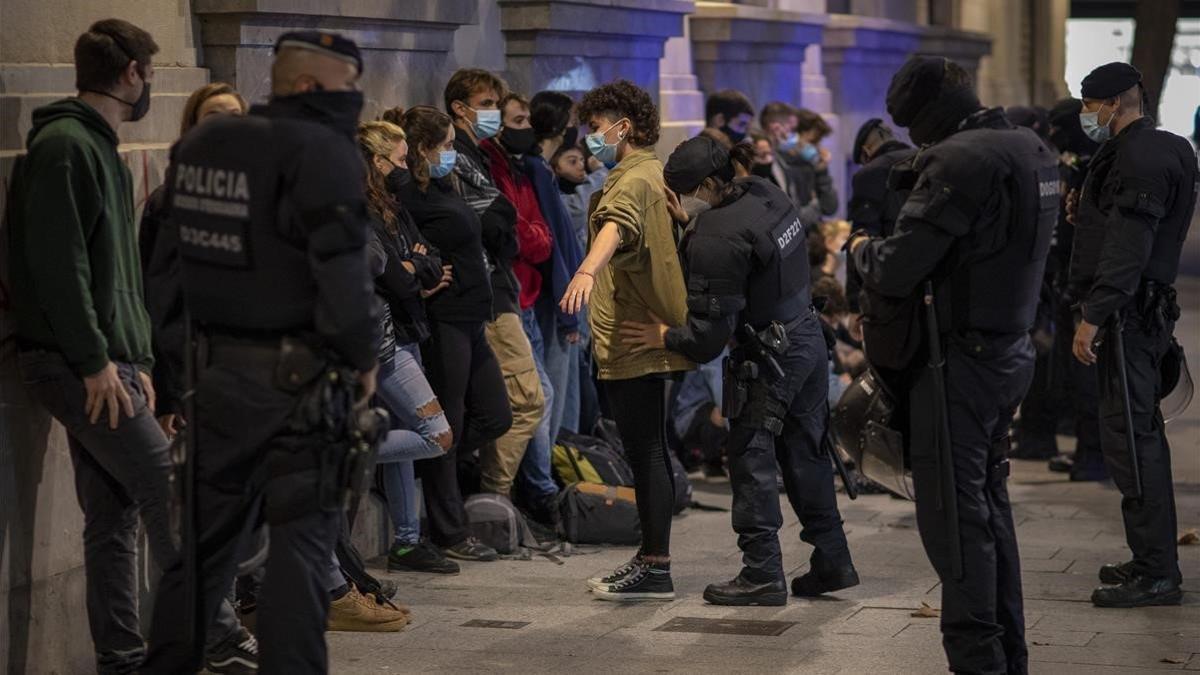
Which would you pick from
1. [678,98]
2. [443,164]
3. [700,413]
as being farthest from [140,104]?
[678,98]

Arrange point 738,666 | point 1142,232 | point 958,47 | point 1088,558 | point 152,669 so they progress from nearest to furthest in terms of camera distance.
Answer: point 152,669 → point 738,666 → point 1142,232 → point 1088,558 → point 958,47

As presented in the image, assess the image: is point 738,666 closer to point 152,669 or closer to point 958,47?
point 152,669

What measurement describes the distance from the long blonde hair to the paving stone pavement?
1.48 meters

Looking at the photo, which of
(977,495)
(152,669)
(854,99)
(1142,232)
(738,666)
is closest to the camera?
(152,669)

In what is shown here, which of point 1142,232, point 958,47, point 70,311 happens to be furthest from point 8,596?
point 958,47

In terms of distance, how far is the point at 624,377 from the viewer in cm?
794

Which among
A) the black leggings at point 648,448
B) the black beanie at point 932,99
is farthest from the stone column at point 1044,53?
the black beanie at point 932,99

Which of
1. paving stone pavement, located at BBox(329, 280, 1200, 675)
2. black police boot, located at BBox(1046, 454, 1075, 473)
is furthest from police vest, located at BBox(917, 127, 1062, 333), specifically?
black police boot, located at BBox(1046, 454, 1075, 473)

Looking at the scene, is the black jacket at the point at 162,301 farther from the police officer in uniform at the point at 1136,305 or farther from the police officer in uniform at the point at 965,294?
the police officer in uniform at the point at 1136,305

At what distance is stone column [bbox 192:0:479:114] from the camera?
8000 mm

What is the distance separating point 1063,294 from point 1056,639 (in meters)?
4.51

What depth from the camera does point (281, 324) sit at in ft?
17.8

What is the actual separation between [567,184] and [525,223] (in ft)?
3.10

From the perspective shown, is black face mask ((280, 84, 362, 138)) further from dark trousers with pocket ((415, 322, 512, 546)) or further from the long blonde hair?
dark trousers with pocket ((415, 322, 512, 546))
